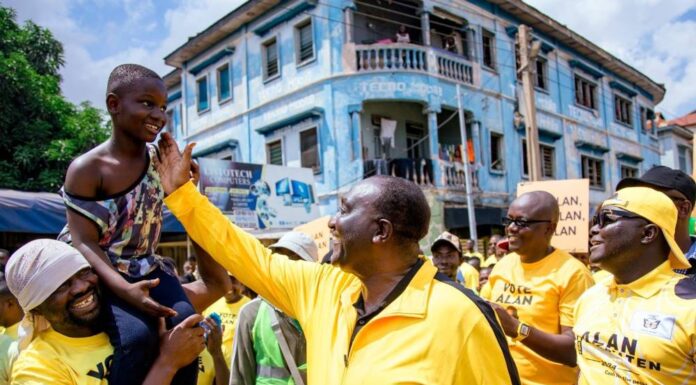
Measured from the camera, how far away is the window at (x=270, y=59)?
54.9ft

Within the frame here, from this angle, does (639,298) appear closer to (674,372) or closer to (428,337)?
(674,372)

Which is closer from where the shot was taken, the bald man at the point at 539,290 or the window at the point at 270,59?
the bald man at the point at 539,290

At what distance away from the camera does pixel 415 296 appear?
2.03 m

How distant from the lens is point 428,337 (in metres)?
1.92

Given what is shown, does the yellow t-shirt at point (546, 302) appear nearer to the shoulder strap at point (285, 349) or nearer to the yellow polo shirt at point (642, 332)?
the yellow polo shirt at point (642, 332)

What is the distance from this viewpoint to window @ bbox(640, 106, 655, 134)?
25.5 m

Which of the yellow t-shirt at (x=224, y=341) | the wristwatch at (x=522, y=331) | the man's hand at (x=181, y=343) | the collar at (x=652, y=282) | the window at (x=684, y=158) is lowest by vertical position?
the yellow t-shirt at (x=224, y=341)

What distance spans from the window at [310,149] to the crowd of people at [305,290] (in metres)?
12.6

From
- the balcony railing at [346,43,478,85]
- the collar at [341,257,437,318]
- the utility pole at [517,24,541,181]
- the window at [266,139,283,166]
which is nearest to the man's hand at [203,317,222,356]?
the collar at [341,257,437,318]

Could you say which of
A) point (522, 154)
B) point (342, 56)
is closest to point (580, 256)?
point (342, 56)

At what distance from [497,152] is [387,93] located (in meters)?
4.78

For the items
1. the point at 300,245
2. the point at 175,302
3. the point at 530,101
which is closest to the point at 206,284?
the point at 175,302

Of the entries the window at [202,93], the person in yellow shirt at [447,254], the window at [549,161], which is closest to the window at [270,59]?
the window at [202,93]

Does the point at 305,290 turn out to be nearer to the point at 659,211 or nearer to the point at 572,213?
the point at 659,211
